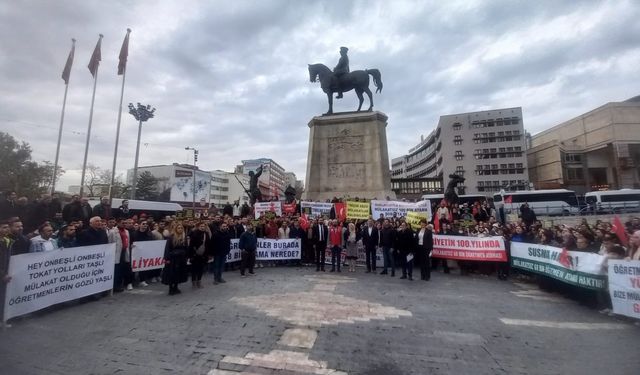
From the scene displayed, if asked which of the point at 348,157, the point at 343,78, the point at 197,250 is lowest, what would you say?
the point at 197,250

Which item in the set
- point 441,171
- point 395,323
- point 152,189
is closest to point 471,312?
point 395,323

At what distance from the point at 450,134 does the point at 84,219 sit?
74527mm

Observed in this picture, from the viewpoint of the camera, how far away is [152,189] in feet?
265

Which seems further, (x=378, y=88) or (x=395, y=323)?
(x=378, y=88)

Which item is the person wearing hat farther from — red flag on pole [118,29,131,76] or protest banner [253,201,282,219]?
red flag on pole [118,29,131,76]

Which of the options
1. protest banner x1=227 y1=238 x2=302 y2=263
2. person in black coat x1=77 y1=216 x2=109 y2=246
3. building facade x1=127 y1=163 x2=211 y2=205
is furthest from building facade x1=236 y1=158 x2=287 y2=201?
person in black coat x1=77 y1=216 x2=109 y2=246

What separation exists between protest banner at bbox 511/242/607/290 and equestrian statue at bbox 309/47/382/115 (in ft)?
37.2

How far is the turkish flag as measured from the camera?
45.8 feet

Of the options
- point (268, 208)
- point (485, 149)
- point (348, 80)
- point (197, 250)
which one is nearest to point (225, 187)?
point (485, 149)

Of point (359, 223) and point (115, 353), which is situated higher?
point (359, 223)

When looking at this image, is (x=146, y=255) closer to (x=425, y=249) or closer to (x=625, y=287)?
(x=425, y=249)

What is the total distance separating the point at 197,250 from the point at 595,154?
8327 centimetres

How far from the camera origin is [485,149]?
70625 millimetres

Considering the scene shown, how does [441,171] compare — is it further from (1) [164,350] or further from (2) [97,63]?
(1) [164,350]
